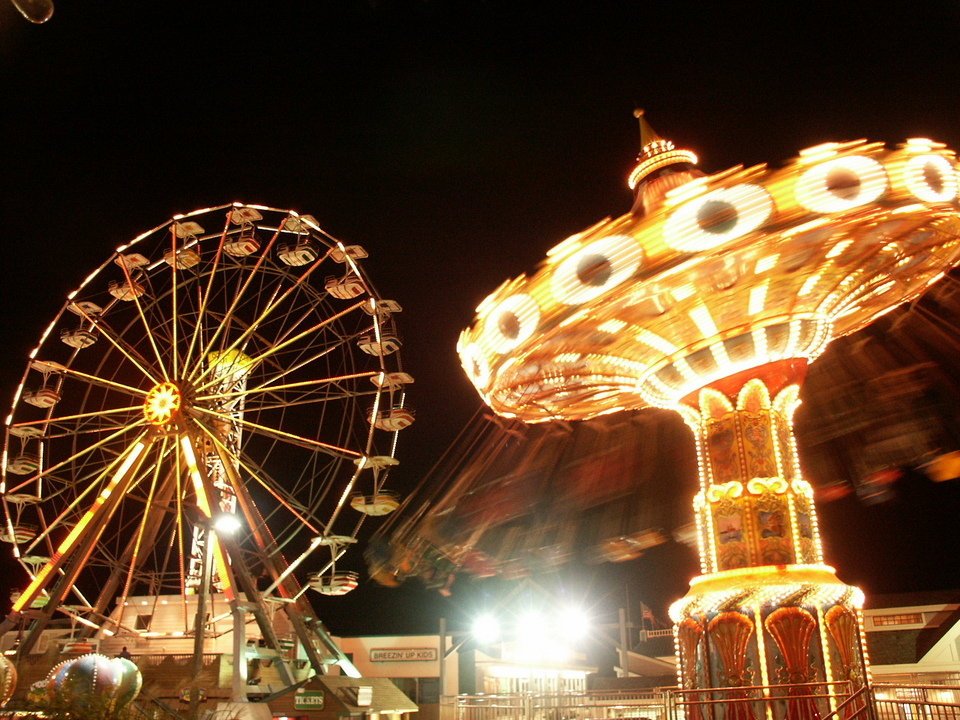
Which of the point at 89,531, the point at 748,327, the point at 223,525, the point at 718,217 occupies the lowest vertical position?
the point at 223,525

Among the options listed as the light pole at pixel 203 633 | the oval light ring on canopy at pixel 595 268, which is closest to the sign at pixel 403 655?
the light pole at pixel 203 633

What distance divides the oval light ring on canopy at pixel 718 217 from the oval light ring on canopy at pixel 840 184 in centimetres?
40

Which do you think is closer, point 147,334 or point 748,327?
point 748,327

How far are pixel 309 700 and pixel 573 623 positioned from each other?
15.4 metres

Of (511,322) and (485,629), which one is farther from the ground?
(511,322)

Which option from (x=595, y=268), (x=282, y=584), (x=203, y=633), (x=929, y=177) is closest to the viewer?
(x=929, y=177)

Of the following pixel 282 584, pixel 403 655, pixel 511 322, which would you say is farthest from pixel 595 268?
pixel 403 655

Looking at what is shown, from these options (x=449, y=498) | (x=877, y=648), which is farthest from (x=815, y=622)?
(x=877, y=648)

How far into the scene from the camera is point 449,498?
1767 cm

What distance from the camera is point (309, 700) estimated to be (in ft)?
58.3

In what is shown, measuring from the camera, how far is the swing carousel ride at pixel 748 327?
28.6 ft

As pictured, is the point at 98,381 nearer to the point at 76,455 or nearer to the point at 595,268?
the point at 76,455

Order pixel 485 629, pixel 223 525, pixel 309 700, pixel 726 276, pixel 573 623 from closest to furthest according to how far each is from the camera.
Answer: pixel 726 276 < pixel 223 525 < pixel 309 700 < pixel 485 629 < pixel 573 623

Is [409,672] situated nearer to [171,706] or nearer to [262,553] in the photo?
[262,553]
